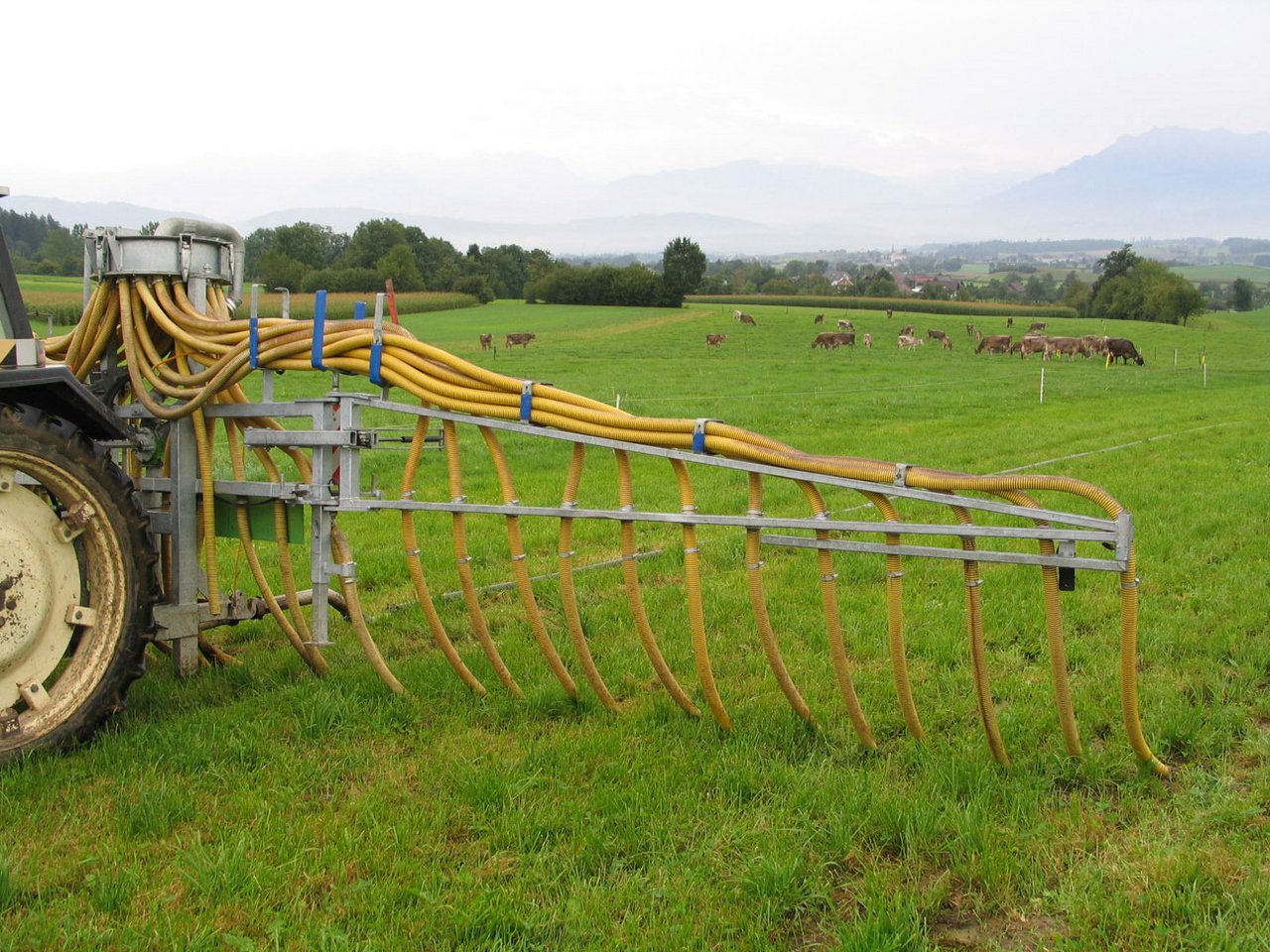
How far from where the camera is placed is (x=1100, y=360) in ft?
132

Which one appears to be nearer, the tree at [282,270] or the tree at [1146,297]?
the tree at [282,270]

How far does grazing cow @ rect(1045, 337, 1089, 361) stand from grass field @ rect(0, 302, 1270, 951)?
36.6 meters

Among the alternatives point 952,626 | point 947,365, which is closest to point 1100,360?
point 947,365

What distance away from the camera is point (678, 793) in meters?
3.97

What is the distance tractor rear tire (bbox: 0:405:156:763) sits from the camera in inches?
164

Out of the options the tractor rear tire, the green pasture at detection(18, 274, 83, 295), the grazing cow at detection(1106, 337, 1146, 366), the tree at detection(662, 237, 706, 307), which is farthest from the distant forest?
the tractor rear tire

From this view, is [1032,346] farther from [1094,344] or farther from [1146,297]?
[1146,297]

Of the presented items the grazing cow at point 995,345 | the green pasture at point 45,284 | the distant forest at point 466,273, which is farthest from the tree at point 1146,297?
the green pasture at point 45,284

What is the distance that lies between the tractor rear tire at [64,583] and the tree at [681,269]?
73.4m

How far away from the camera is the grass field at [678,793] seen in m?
3.19

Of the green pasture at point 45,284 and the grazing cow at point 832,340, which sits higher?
the green pasture at point 45,284

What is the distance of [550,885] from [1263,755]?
308 centimetres

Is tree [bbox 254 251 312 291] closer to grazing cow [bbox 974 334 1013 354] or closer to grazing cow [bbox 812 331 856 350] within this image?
Result: grazing cow [bbox 812 331 856 350]

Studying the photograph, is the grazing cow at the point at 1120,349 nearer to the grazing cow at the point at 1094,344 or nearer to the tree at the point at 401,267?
the grazing cow at the point at 1094,344
